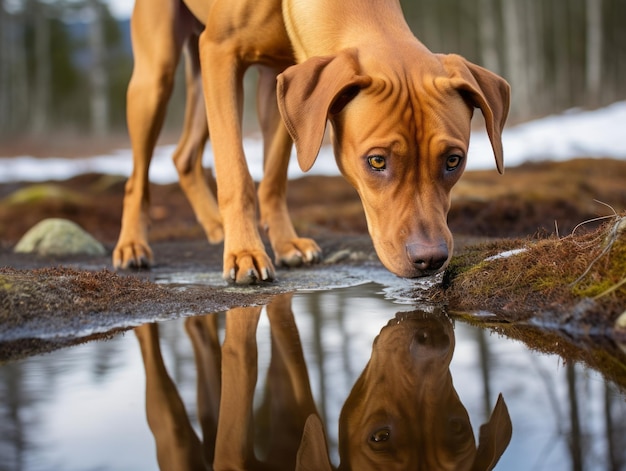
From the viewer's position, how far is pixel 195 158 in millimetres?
5758

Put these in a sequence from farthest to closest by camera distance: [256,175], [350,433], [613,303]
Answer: [256,175], [613,303], [350,433]

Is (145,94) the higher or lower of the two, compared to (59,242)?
higher

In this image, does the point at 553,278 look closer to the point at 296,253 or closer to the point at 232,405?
the point at 232,405

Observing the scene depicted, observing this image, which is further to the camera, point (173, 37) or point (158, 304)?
point (173, 37)

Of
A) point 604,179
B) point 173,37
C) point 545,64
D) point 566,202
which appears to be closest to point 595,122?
point 604,179

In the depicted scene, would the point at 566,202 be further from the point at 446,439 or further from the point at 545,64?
the point at 545,64

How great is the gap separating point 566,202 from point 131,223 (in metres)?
4.51

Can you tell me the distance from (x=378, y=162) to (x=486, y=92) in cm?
70

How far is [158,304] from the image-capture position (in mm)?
3117

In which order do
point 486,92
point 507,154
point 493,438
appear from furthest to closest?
point 507,154, point 486,92, point 493,438

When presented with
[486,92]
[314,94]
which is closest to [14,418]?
[314,94]

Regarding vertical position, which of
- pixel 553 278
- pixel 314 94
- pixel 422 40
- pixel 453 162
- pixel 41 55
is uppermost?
pixel 422 40

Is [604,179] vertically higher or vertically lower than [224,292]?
higher

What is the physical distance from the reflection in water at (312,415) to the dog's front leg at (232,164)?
1.24 metres
